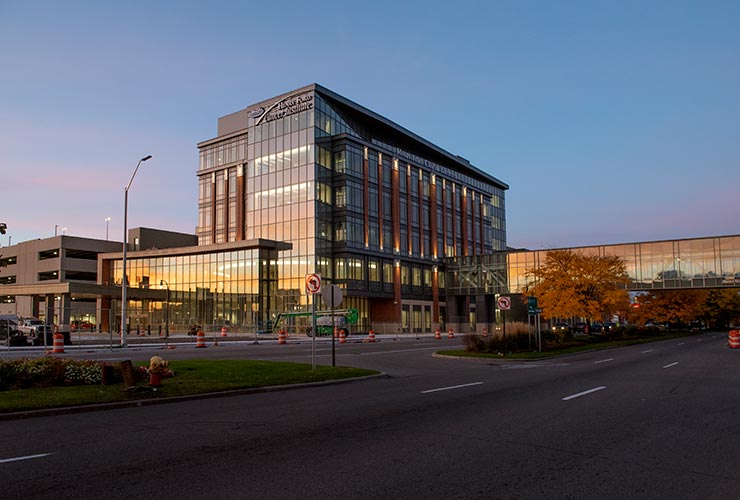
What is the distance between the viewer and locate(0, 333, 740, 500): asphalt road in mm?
5949

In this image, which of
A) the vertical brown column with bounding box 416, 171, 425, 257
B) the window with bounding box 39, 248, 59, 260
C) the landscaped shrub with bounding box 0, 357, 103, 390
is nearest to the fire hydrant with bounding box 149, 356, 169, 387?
the landscaped shrub with bounding box 0, 357, 103, 390

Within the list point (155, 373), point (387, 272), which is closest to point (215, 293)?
point (387, 272)

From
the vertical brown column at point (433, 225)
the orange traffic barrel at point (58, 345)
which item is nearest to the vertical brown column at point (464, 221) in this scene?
the vertical brown column at point (433, 225)

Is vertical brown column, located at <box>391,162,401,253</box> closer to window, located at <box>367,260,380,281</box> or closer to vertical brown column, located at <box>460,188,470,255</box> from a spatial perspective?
window, located at <box>367,260,380,281</box>

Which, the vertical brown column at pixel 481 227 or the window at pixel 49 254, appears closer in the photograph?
the window at pixel 49 254

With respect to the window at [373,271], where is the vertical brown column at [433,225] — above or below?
above

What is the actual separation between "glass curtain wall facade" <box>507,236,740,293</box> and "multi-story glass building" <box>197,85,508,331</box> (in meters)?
21.0

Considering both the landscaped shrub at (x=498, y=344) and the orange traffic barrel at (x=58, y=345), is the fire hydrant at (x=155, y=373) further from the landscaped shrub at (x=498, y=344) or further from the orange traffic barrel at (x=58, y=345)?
the orange traffic barrel at (x=58, y=345)

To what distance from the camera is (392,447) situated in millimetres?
7734

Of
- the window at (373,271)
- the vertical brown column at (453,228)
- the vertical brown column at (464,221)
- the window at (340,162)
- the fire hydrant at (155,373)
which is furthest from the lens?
the vertical brown column at (464,221)

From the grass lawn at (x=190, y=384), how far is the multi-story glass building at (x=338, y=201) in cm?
4851

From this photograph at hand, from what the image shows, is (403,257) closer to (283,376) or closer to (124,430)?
(283,376)

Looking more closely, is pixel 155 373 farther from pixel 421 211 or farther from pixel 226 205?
pixel 421 211

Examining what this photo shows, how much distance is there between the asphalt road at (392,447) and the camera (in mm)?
5949
